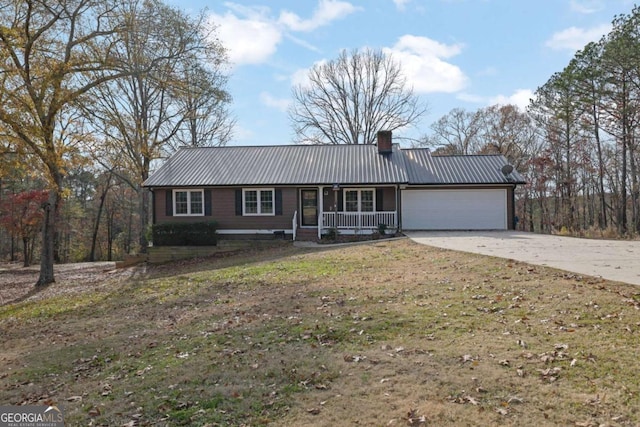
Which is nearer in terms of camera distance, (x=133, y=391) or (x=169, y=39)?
(x=133, y=391)

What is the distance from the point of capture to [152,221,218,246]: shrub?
18922mm

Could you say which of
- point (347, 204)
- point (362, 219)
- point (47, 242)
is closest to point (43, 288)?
point (47, 242)

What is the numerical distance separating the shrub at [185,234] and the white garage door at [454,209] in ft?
30.3

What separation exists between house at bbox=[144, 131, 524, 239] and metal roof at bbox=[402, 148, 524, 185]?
0.05 m

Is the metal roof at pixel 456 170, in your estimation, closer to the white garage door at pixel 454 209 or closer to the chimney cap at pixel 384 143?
the white garage door at pixel 454 209

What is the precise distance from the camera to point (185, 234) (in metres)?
19.0

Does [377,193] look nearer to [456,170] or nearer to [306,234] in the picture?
[306,234]

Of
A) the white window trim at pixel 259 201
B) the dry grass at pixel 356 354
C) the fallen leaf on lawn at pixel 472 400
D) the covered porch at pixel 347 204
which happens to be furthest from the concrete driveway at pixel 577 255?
the white window trim at pixel 259 201

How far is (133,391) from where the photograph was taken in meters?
4.50

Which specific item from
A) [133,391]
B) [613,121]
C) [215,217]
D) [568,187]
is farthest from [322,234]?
[568,187]

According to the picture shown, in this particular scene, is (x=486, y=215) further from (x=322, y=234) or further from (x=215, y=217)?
(x=215, y=217)

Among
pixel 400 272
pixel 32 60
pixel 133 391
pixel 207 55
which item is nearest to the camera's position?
pixel 133 391

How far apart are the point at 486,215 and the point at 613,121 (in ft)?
40.3

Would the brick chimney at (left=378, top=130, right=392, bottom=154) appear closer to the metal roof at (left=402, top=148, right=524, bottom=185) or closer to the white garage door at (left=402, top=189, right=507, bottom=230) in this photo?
the metal roof at (left=402, top=148, right=524, bottom=185)
